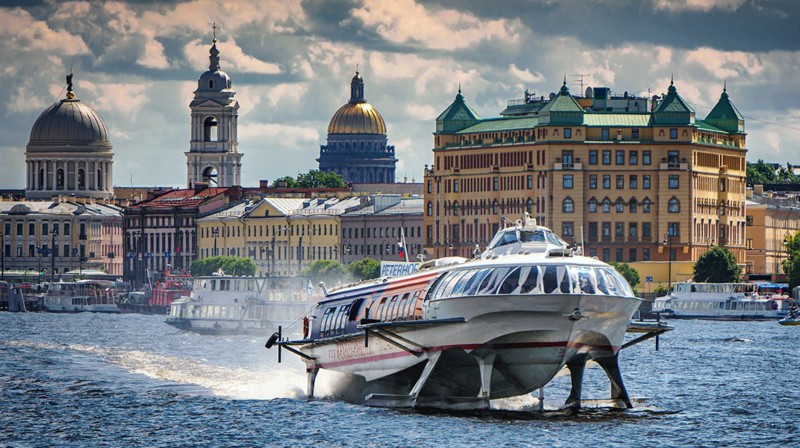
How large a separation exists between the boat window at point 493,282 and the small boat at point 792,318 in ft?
296

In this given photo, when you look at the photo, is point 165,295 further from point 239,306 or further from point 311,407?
point 311,407

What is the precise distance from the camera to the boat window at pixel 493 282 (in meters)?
64.1

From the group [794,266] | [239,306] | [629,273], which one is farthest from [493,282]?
[629,273]

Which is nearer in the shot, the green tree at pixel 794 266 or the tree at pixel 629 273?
the green tree at pixel 794 266

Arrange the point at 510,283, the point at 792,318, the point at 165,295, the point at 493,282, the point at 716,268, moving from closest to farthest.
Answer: the point at 510,283, the point at 493,282, the point at 792,318, the point at 716,268, the point at 165,295

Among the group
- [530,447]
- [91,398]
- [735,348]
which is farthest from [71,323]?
[530,447]

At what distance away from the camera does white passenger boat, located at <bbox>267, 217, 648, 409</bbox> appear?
63.9m

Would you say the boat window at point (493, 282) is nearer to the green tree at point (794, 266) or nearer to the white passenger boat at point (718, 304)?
the white passenger boat at point (718, 304)

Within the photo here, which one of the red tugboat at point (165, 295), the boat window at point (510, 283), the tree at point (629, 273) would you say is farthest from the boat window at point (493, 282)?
the red tugboat at point (165, 295)

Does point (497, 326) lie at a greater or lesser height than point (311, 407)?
greater

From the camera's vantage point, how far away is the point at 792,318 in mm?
155625

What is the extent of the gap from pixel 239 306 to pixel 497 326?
7417 cm

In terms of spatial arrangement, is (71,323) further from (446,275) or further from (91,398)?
(446,275)

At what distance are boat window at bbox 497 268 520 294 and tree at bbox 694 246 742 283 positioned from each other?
125 meters
